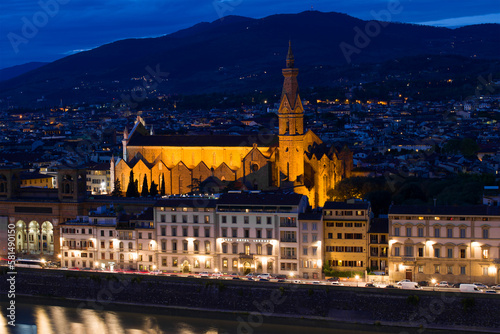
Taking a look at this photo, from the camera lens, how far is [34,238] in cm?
3591

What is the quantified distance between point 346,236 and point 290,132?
1439 cm

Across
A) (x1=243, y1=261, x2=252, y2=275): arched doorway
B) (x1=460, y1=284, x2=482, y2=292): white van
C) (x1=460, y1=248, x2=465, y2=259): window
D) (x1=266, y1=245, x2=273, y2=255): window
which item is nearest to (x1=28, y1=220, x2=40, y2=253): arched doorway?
(x1=243, y1=261, x2=252, y2=275): arched doorway

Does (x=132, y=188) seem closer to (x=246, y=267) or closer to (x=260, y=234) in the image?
(x=246, y=267)

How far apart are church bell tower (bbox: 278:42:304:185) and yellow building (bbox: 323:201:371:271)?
12849 millimetres

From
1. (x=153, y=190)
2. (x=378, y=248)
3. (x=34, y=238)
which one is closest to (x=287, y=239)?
(x=378, y=248)

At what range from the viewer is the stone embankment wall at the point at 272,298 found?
82.5 feet

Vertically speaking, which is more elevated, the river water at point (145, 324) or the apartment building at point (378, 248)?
the apartment building at point (378, 248)

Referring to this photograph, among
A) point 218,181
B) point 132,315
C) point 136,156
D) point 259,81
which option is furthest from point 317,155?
point 259,81

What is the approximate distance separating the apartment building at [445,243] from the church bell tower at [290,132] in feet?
47.8

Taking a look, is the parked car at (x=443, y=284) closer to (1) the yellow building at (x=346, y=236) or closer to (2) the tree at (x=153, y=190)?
(1) the yellow building at (x=346, y=236)

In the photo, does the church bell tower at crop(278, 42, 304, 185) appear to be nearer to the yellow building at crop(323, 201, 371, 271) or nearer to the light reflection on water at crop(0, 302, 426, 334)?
the yellow building at crop(323, 201, 371, 271)

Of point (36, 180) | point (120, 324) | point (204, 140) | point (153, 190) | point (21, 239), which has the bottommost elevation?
point (120, 324)

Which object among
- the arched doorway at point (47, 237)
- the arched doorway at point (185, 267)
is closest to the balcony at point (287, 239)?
the arched doorway at point (185, 267)

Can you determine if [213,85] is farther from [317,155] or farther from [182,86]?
[317,155]
